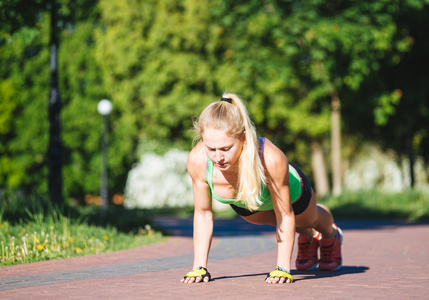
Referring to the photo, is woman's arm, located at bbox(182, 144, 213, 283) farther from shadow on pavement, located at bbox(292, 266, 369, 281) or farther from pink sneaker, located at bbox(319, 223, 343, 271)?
pink sneaker, located at bbox(319, 223, 343, 271)

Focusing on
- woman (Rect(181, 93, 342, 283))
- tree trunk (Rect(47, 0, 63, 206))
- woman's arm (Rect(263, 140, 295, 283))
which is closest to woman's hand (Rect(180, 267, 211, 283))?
woman (Rect(181, 93, 342, 283))

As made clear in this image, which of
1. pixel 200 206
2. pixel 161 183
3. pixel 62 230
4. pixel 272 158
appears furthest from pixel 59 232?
pixel 161 183

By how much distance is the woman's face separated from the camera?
4.71 m

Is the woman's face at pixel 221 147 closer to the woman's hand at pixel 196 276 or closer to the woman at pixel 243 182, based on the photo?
the woman at pixel 243 182

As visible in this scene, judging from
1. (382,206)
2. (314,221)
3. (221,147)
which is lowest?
(382,206)

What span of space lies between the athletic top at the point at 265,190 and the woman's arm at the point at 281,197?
6 cm

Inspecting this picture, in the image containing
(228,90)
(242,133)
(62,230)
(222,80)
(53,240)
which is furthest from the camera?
(222,80)

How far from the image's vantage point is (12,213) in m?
9.00

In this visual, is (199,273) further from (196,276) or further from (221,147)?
(221,147)

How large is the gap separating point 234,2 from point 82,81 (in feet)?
46.8

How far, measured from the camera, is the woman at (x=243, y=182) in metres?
4.75

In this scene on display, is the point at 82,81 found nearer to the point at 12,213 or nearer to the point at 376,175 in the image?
the point at 376,175

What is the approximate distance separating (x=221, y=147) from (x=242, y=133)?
0.71 feet

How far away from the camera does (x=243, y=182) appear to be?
4.87m
